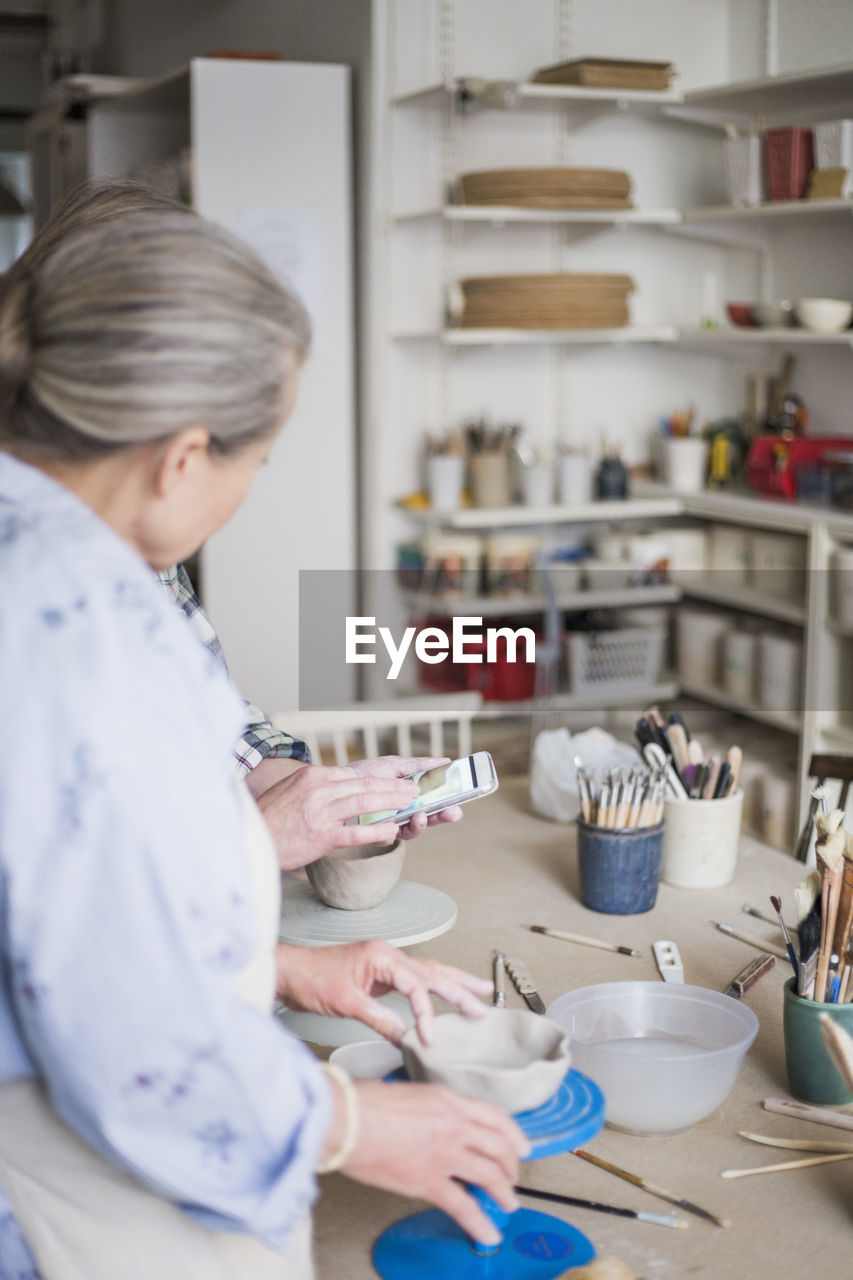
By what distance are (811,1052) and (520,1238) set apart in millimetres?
338

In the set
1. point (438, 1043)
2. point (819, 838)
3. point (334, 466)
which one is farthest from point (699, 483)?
point (438, 1043)

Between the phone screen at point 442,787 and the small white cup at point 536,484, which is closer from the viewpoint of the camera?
the phone screen at point 442,787

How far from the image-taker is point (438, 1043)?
40.3 inches

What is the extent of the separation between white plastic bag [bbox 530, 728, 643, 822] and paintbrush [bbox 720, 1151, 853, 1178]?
0.81 metres

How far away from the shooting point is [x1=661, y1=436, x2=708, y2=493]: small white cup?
405cm

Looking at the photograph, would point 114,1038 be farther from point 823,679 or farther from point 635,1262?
point 823,679

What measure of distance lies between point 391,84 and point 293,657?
1681 millimetres

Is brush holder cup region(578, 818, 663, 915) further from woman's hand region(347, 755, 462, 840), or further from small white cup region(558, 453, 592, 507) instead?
small white cup region(558, 453, 592, 507)

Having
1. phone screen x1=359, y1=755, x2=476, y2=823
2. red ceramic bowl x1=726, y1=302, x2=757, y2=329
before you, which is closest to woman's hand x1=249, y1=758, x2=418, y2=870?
phone screen x1=359, y1=755, x2=476, y2=823

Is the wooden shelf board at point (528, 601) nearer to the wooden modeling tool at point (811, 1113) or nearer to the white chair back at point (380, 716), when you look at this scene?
the white chair back at point (380, 716)

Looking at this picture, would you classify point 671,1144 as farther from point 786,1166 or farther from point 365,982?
point 365,982

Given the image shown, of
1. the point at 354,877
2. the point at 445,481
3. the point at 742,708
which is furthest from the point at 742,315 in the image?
the point at 354,877

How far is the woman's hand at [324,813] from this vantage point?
1.38 metres

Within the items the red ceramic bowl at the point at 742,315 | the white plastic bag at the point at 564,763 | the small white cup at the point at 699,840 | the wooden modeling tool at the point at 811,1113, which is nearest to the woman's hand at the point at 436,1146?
the wooden modeling tool at the point at 811,1113
